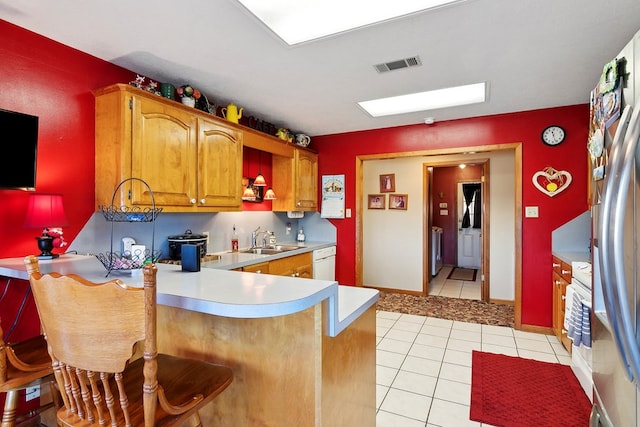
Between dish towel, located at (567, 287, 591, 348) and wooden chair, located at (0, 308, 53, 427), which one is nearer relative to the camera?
wooden chair, located at (0, 308, 53, 427)

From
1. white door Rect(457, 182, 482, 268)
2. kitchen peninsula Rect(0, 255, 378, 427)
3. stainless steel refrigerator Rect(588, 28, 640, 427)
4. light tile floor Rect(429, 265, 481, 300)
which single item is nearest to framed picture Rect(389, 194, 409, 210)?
light tile floor Rect(429, 265, 481, 300)

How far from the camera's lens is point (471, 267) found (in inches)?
285

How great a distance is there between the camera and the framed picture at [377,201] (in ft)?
17.8

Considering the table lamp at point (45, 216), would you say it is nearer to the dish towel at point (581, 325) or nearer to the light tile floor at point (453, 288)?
the dish towel at point (581, 325)

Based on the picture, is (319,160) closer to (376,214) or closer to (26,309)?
(376,214)

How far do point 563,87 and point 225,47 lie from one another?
2.84 meters

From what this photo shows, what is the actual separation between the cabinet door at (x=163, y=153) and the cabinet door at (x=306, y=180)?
1.71 m

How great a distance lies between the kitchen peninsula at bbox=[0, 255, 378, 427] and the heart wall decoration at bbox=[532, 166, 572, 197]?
2896 mm

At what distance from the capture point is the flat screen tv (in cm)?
174

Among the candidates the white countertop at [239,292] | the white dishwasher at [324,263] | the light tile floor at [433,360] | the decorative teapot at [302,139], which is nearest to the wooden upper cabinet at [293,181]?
the decorative teapot at [302,139]

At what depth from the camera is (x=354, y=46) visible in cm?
212

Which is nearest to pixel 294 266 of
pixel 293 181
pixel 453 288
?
pixel 293 181

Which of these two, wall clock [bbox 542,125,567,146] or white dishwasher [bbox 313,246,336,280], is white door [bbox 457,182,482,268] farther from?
white dishwasher [bbox 313,246,336,280]

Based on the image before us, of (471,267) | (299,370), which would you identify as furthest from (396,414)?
(471,267)
